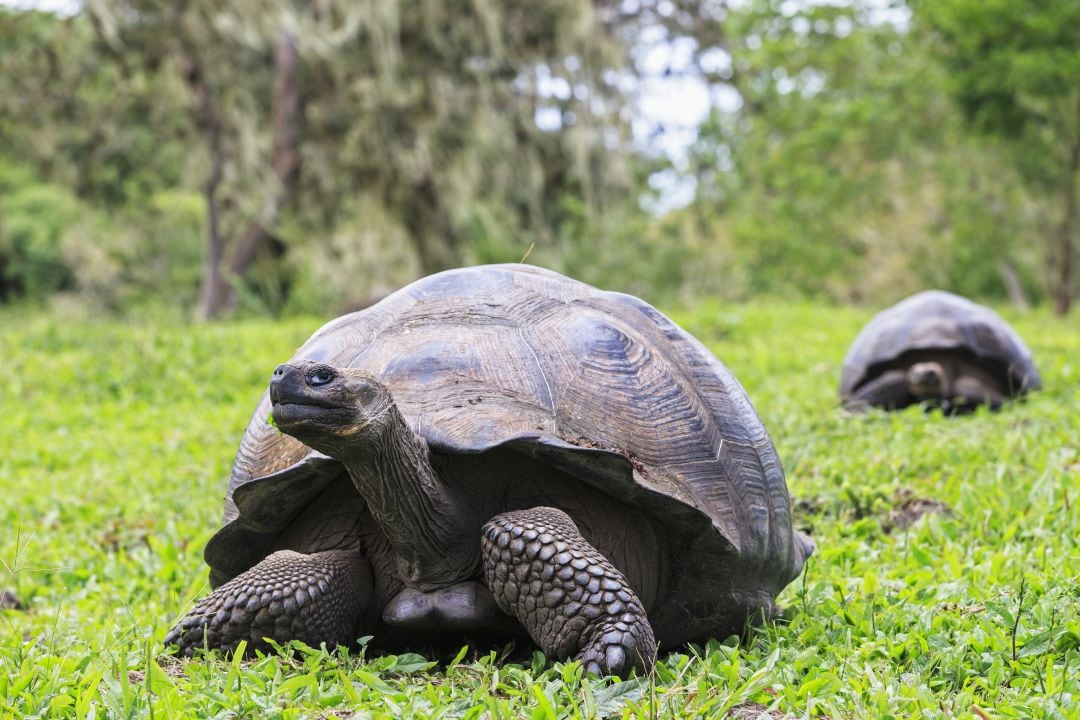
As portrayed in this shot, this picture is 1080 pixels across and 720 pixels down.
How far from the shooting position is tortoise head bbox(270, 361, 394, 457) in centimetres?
198

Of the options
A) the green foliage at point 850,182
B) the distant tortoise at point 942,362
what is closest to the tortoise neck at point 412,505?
the distant tortoise at point 942,362

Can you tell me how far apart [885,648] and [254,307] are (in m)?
11.0

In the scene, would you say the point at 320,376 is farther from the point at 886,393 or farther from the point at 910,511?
the point at 886,393

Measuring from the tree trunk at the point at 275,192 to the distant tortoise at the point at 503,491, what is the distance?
1086cm

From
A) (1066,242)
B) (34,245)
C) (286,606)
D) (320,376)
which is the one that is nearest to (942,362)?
(286,606)

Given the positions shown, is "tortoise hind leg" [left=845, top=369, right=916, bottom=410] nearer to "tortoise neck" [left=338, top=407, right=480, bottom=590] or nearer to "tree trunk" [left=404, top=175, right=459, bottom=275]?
"tortoise neck" [left=338, top=407, right=480, bottom=590]

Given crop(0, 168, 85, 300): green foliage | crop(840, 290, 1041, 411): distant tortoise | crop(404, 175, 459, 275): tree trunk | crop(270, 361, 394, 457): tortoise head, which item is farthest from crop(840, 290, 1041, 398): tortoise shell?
crop(0, 168, 85, 300): green foliage

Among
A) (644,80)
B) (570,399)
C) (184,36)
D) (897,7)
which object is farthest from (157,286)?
(570,399)

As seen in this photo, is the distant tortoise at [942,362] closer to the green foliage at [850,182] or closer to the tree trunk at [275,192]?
the tree trunk at [275,192]

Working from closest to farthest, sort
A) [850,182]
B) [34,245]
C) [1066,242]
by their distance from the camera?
[1066,242] < [850,182] < [34,245]

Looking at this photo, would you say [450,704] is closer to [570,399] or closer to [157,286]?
[570,399]

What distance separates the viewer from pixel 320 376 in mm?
2006

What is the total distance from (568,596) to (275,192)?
11711mm

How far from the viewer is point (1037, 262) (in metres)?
20.0
